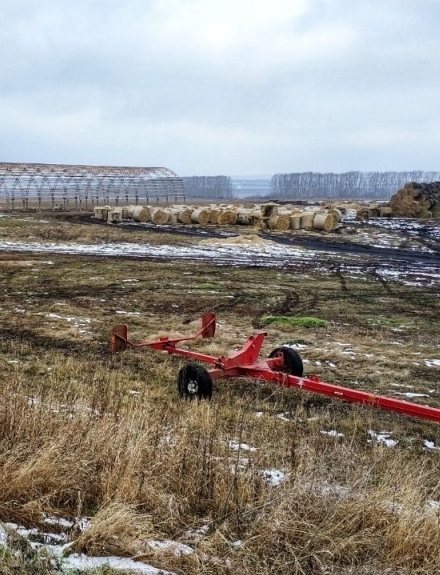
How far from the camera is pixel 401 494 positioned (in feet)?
14.3

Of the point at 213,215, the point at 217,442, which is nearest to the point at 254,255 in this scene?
the point at 213,215

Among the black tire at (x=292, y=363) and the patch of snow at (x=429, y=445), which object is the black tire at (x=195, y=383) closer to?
the black tire at (x=292, y=363)

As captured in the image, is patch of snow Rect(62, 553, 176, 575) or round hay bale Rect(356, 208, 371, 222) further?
round hay bale Rect(356, 208, 371, 222)

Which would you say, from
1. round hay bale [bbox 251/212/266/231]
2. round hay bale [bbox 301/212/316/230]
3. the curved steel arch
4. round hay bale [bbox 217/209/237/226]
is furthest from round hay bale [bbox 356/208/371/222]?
the curved steel arch

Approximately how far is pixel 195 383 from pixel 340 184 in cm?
16514

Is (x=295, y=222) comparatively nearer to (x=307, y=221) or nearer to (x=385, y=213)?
(x=307, y=221)

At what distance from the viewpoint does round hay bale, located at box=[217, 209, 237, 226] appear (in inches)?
1654

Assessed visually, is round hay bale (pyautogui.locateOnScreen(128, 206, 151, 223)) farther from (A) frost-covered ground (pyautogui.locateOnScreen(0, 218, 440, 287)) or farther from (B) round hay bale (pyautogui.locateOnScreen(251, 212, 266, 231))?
(A) frost-covered ground (pyautogui.locateOnScreen(0, 218, 440, 287))

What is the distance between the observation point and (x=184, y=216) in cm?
4278

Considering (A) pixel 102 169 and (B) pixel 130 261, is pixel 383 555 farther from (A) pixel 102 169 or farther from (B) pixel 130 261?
(A) pixel 102 169

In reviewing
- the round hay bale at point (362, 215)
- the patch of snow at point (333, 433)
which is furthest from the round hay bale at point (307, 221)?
the patch of snow at point (333, 433)

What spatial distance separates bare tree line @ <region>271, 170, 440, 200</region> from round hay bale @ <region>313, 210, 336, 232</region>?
119m

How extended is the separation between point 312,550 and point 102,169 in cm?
6015

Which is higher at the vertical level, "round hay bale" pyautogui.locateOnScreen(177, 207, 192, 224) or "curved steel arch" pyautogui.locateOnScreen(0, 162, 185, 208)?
"curved steel arch" pyautogui.locateOnScreen(0, 162, 185, 208)
